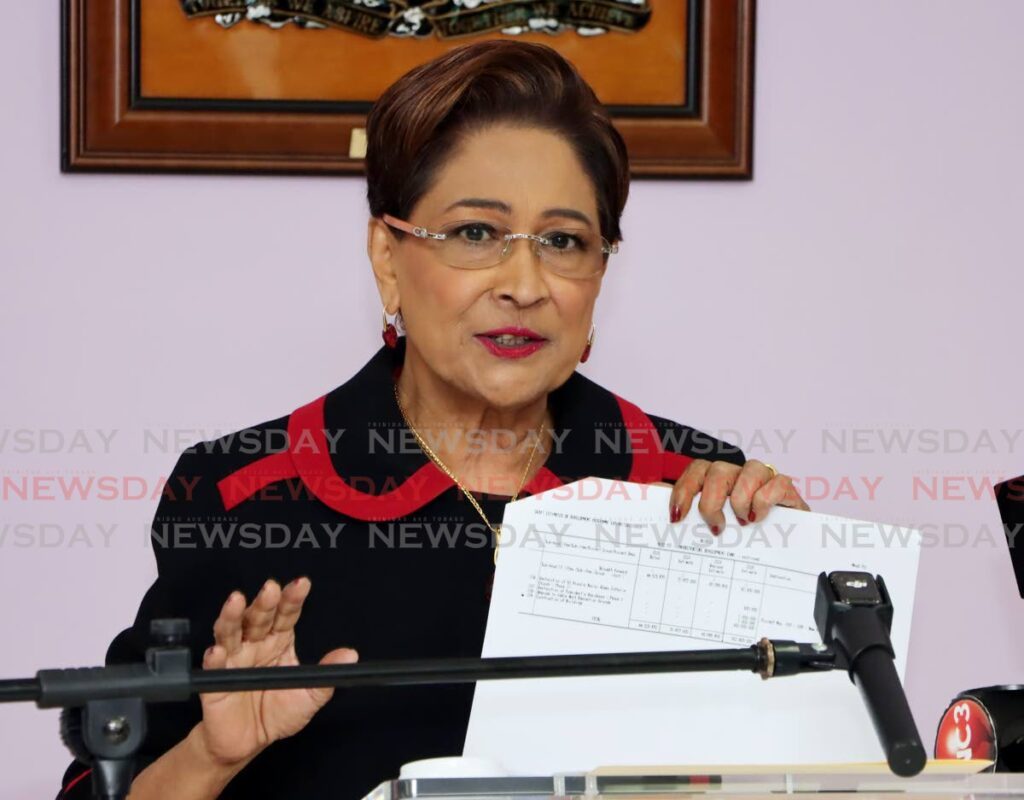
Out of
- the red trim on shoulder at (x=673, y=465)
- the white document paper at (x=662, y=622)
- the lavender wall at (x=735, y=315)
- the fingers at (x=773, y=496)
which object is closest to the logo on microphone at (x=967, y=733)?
the white document paper at (x=662, y=622)

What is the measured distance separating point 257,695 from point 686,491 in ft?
1.48

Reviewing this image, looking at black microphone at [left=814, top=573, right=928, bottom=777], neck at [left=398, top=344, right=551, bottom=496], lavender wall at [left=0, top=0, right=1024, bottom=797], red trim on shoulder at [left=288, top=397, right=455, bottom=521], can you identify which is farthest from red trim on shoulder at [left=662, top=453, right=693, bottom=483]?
black microphone at [left=814, top=573, right=928, bottom=777]

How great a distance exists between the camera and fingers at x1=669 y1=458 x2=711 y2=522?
1425 mm

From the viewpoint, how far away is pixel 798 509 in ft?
4.69

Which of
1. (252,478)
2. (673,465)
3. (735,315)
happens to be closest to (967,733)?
(673,465)

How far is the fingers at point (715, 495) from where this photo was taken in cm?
142

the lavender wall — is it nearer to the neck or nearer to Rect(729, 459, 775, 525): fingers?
the neck

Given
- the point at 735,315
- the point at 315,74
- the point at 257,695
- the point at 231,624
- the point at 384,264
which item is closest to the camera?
the point at 231,624

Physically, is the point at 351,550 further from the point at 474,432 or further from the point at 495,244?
the point at 495,244

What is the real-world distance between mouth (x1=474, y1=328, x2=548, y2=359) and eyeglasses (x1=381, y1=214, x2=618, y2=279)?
0.07 metres

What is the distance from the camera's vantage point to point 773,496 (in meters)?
1.42

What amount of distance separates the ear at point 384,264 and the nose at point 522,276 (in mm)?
168

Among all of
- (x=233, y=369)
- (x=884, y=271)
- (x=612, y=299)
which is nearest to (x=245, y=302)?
(x=233, y=369)

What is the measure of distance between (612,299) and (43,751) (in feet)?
3.54
